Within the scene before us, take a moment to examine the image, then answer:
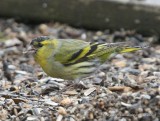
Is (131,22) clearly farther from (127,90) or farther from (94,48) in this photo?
(127,90)

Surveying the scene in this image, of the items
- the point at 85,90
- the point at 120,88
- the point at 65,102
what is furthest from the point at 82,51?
the point at 65,102

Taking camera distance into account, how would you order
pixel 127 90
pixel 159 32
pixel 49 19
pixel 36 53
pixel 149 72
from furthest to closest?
pixel 49 19
pixel 159 32
pixel 149 72
pixel 36 53
pixel 127 90

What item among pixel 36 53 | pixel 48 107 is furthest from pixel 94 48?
pixel 48 107

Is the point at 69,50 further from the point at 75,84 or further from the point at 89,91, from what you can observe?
the point at 89,91

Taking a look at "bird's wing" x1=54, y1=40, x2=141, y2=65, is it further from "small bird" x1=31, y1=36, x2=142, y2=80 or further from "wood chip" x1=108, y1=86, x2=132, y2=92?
"wood chip" x1=108, y1=86, x2=132, y2=92

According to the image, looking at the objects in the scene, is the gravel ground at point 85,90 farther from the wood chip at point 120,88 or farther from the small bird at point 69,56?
the small bird at point 69,56

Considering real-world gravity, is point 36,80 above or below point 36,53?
below
